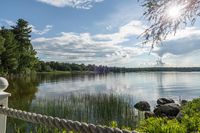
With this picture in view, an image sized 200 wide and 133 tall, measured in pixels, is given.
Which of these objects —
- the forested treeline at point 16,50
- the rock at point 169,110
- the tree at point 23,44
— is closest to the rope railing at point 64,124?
the rock at point 169,110

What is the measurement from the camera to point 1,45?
49.2 meters

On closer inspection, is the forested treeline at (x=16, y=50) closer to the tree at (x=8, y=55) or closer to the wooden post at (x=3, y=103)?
the tree at (x=8, y=55)

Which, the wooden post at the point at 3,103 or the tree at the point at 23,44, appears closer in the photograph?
the wooden post at the point at 3,103

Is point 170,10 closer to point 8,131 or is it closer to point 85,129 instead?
point 85,129

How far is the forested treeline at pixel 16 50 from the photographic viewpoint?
53812 millimetres

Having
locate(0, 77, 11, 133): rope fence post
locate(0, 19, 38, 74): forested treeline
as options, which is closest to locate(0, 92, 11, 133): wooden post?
locate(0, 77, 11, 133): rope fence post

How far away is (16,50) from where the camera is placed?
59.4 meters

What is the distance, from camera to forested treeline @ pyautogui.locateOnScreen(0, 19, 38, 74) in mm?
53812

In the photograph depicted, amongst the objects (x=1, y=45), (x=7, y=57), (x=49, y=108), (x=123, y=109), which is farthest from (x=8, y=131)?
(x=7, y=57)

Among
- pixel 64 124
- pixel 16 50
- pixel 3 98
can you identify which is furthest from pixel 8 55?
pixel 64 124

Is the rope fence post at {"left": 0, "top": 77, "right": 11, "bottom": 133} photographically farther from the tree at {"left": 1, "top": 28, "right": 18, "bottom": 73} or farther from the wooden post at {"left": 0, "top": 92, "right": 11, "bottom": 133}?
the tree at {"left": 1, "top": 28, "right": 18, "bottom": 73}

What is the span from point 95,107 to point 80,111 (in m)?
1.53

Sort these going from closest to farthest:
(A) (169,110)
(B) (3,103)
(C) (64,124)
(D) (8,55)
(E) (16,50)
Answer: (C) (64,124), (B) (3,103), (A) (169,110), (D) (8,55), (E) (16,50)

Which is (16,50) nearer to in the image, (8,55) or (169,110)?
(8,55)
